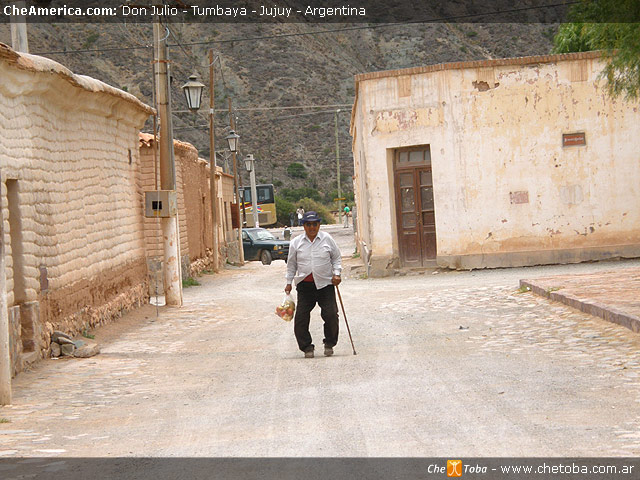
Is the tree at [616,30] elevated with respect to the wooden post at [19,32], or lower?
lower

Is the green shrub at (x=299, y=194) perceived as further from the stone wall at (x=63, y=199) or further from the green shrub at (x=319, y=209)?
the stone wall at (x=63, y=199)

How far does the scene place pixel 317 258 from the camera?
998 centimetres

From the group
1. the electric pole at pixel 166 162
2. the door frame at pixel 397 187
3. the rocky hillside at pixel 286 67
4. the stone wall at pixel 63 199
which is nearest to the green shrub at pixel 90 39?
the rocky hillside at pixel 286 67

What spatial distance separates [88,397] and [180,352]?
294 centimetres

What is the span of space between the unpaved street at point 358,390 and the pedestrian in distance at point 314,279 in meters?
0.28

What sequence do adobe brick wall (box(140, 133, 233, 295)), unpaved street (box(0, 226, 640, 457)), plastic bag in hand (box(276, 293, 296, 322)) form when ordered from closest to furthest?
unpaved street (box(0, 226, 640, 457))
plastic bag in hand (box(276, 293, 296, 322))
adobe brick wall (box(140, 133, 233, 295))

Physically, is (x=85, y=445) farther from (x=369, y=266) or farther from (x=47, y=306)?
(x=369, y=266)

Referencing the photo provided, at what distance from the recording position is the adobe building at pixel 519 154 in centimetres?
2012

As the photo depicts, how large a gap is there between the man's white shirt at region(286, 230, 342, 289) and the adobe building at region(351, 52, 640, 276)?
1078cm

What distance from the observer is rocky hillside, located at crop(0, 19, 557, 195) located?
73.2m

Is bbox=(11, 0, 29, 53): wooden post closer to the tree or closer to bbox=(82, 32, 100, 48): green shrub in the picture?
Result: the tree
